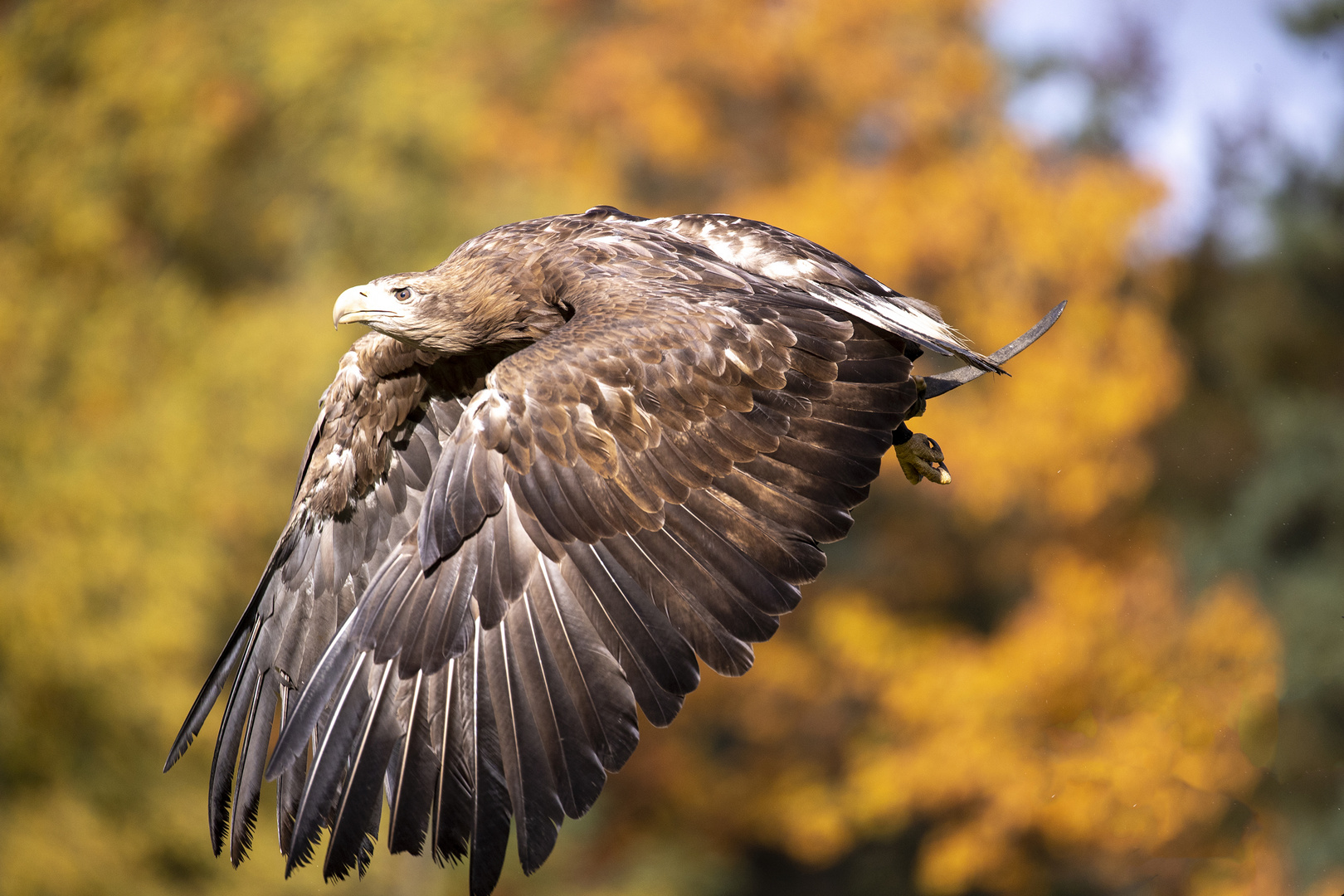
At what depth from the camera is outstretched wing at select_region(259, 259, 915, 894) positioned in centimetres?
297

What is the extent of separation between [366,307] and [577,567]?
3.56 ft

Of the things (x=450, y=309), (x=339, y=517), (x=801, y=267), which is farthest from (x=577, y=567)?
(x=339, y=517)

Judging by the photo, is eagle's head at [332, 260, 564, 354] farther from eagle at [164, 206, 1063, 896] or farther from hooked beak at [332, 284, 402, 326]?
eagle at [164, 206, 1063, 896]

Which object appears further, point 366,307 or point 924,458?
point 924,458

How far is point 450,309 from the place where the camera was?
144 inches

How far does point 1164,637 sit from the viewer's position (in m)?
12.5

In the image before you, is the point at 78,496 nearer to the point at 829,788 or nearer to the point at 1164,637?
the point at 829,788

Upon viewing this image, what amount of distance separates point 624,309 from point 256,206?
1012 centimetres

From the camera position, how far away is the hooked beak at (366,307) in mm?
3631

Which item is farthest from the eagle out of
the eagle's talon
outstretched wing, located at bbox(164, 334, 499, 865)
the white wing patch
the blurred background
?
the blurred background

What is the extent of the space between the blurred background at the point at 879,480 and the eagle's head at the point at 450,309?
7.49 m

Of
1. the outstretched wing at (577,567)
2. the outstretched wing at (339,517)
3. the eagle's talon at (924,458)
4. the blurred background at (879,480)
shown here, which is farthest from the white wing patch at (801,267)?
the blurred background at (879,480)

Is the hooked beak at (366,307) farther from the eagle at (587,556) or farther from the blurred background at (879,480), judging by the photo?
the blurred background at (879,480)

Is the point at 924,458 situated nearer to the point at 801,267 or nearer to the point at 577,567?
the point at 801,267
